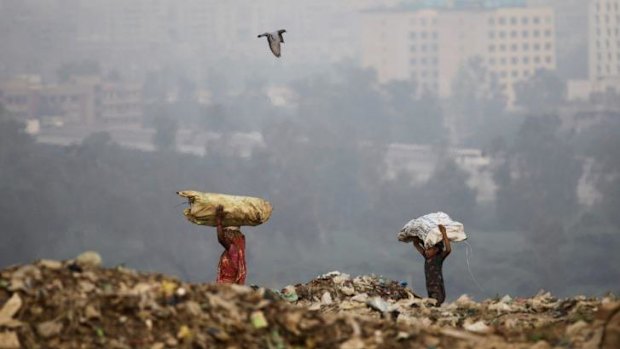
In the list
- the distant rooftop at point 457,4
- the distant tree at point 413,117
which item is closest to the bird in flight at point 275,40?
the distant tree at point 413,117

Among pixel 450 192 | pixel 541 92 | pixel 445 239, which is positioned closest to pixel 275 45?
pixel 445 239

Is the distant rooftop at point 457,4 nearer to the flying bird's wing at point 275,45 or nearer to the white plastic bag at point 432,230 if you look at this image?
the flying bird's wing at point 275,45

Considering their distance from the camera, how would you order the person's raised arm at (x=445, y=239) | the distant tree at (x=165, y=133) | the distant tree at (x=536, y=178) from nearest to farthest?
1. the person's raised arm at (x=445, y=239)
2. the distant tree at (x=536, y=178)
3. the distant tree at (x=165, y=133)

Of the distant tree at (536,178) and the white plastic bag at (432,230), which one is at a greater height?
the white plastic bag at (432,230)

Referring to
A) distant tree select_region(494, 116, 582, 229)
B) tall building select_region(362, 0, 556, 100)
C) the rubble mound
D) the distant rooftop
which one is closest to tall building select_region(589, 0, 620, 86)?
tall building select_region(362, 0, 556, 100)

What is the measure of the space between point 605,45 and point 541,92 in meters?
6.70

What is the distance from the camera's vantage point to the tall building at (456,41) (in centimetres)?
10712

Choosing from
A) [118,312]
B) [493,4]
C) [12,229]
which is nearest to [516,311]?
[118,312]

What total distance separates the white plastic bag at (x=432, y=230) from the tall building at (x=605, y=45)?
84.3 m

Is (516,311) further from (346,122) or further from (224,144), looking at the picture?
(346,122)

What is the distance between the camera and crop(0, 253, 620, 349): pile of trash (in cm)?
999

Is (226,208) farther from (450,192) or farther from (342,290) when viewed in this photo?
(450,192)

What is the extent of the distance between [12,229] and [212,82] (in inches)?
1217

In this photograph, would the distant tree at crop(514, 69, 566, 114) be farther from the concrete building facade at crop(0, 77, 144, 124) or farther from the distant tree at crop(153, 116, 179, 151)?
the concrete building facade at crop(0, 77, 144, 124)
